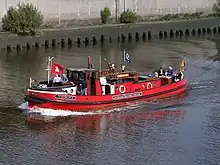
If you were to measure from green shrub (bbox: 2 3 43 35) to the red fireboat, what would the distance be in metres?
27.6

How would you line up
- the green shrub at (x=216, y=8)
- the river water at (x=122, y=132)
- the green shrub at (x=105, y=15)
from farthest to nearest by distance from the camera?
the green shrub at (x=216, y=8)
the green shrub at (x=105, y=15)
the river water at (x=122, y=132)

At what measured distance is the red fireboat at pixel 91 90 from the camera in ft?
113

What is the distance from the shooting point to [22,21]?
6412 centimetres

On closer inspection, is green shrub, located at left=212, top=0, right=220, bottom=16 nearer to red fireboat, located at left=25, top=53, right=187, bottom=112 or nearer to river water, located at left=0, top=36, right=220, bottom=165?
river water, located at left=0, top=36, right=220, bottom=165

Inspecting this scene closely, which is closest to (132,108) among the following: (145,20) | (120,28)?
(120,28)

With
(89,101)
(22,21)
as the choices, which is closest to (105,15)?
(22,21)

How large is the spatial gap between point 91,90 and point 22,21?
30.0m

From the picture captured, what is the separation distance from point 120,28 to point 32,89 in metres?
36.5

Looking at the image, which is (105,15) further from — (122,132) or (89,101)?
(122,132)

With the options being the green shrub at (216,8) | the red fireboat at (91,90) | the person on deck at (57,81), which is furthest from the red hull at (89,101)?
the green shrub at (216,8)

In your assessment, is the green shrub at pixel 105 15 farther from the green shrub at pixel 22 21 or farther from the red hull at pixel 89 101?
the red hull at pixel 89 101

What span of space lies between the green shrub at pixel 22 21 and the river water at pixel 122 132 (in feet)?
58.1

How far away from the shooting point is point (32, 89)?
113 ft

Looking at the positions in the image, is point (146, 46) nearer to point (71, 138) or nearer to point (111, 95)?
point (111, 95)
